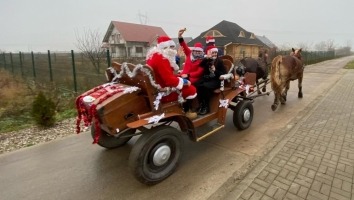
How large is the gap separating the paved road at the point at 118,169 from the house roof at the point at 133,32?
108 ft

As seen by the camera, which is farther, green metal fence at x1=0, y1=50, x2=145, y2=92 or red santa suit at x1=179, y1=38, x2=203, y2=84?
green metal fence at x1=0, y1=50, x2=145, y2=92

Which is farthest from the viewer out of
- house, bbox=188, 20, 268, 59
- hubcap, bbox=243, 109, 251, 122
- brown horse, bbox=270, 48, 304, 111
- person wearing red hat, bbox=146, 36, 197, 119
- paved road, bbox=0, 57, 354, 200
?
house, bbox=188, 20, 268, 59

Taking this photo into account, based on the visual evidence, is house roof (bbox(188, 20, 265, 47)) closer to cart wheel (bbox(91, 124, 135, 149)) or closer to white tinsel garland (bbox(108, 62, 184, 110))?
cart wheel (bbox(91, 124, 135, 149))

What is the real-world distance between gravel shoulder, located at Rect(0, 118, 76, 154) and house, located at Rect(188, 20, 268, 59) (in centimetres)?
2788

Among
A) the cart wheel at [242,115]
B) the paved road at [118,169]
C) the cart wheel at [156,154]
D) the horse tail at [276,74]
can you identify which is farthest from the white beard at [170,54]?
the horse tail at [276,74]

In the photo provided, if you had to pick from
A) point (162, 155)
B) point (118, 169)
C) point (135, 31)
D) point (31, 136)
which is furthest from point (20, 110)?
point (135, 31)

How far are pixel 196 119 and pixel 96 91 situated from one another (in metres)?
1.62

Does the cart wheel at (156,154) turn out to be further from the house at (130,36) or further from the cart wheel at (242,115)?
the house at (130,36)

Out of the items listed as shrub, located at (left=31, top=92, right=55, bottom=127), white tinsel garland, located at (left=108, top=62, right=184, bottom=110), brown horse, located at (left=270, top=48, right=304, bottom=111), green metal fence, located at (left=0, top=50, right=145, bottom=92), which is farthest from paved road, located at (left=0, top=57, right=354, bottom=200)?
green metal fence, located at (left=0, top=50, right=145, bottom=92)

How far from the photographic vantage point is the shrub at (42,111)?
5227mm

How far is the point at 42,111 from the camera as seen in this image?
5219mm

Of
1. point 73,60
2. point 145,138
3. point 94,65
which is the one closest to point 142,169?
point 145,138

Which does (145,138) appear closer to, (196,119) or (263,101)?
(196,119)

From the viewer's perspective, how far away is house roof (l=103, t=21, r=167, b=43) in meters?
36.2
